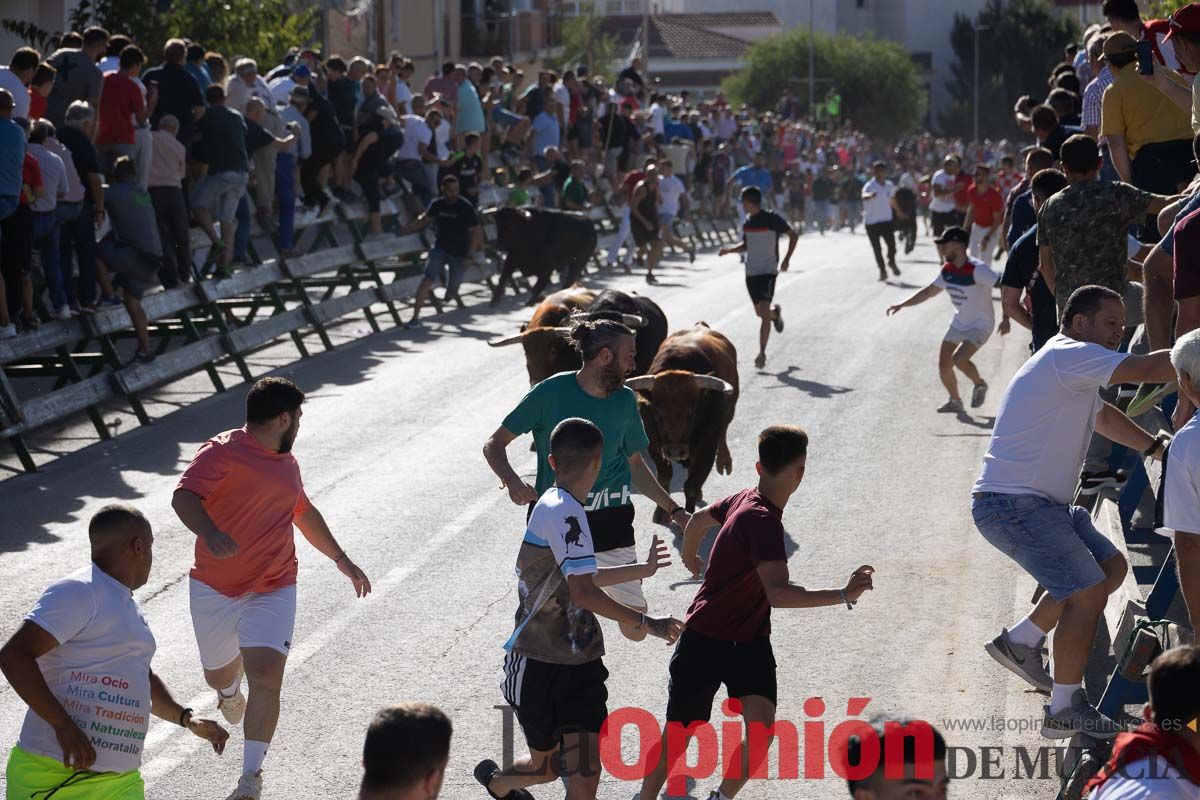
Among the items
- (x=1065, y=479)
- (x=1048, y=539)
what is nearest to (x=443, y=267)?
(x=1065, y=479)

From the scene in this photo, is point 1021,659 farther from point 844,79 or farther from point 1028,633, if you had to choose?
point 844,79

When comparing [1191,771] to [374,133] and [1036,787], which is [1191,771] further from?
[374,133]

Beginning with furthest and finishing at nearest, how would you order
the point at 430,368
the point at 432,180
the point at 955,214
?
1. the point at 955,214
2. the point at 432,180
3. the point at 430,368

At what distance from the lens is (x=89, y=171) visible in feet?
51.5

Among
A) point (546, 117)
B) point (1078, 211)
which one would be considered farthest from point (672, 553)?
point (546, 117)

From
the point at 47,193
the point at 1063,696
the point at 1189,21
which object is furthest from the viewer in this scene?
the point at 47,193

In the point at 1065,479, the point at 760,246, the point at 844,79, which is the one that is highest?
the point at 844,79

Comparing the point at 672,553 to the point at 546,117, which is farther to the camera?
the point at 546,117

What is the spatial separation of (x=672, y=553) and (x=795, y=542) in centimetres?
81

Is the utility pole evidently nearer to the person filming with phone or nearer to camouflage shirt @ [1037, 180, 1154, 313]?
the person filming with phone

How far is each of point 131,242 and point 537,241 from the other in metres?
8.82

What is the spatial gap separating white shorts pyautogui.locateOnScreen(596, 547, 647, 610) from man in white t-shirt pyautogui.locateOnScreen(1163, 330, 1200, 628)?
2.18 metres

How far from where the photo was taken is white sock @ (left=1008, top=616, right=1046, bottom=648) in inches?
303

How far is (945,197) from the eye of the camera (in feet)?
95.6
